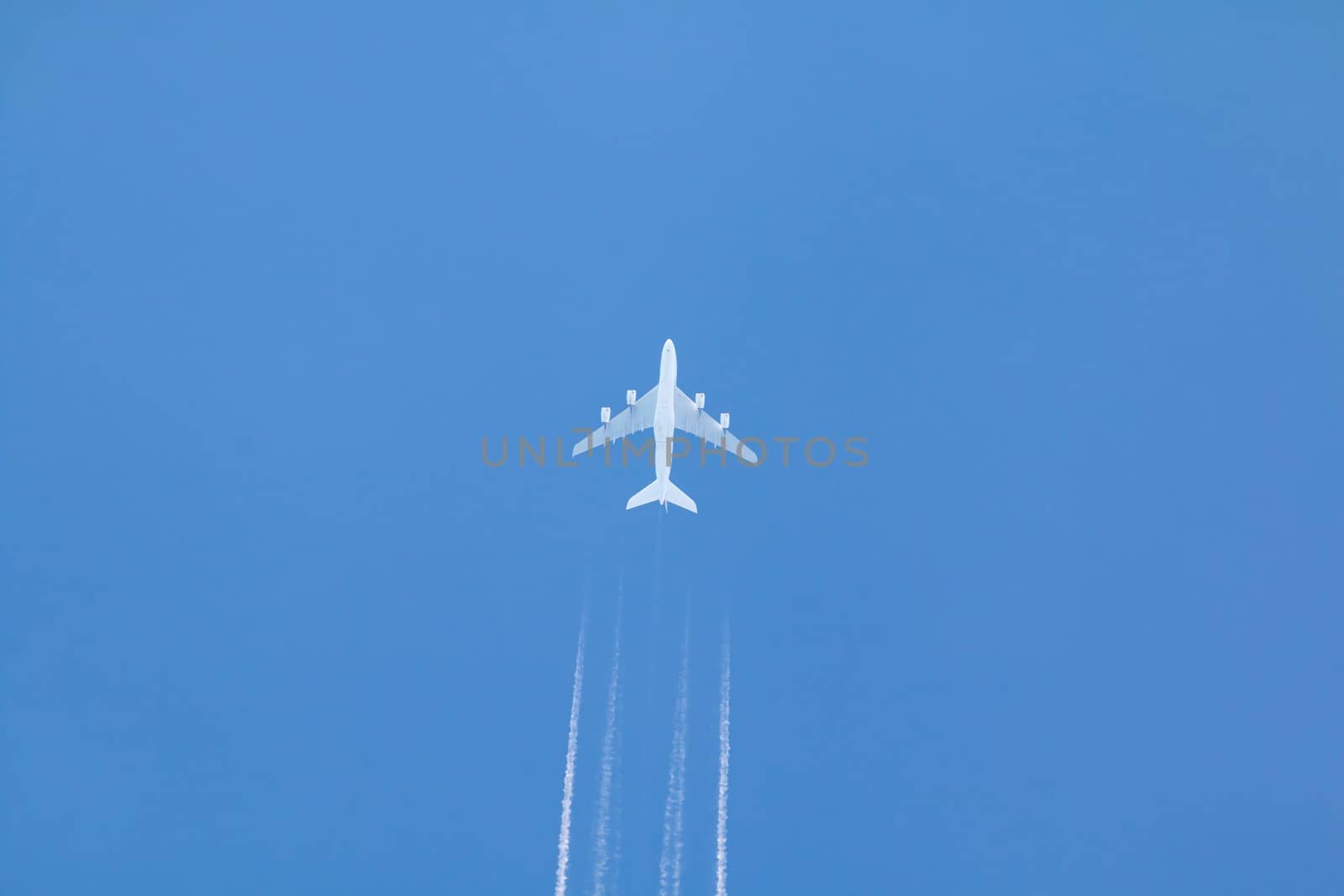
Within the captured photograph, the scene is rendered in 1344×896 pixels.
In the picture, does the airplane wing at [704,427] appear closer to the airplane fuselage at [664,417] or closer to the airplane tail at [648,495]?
the airplane fuselage at [664,417]

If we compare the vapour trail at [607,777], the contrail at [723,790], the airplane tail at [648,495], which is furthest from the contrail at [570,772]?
the contrail at [723,790]

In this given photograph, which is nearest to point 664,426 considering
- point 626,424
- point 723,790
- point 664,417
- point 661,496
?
point 664,417

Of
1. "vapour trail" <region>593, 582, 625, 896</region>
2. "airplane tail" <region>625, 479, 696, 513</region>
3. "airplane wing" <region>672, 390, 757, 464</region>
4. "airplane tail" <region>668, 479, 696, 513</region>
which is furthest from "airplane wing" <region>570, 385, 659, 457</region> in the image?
"vapour trail" <region>593, 582, 625, 896</region>

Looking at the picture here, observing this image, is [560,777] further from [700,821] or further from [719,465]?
[719,465]

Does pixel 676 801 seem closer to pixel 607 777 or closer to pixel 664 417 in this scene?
pixel 607 777

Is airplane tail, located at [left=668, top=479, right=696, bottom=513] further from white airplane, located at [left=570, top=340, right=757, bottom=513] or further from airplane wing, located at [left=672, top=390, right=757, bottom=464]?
airplane wing, located at [left=672, top=390, right=757, bottom=464]

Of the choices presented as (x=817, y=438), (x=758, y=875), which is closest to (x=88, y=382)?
(x=817, y=438)
